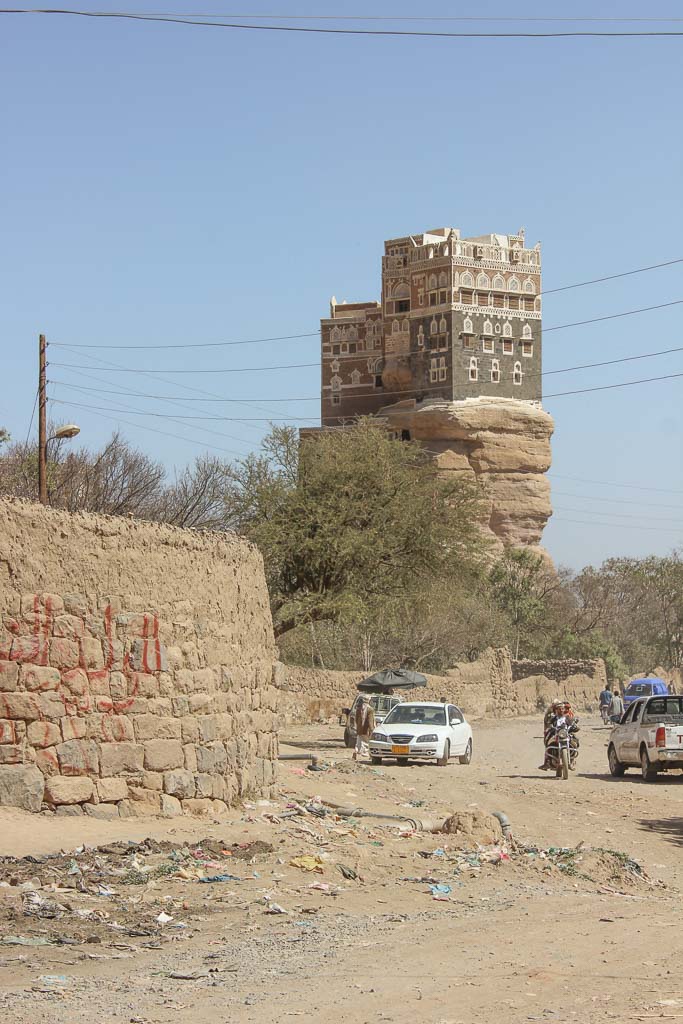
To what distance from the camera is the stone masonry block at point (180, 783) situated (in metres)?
13.1

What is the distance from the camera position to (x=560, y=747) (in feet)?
79.6

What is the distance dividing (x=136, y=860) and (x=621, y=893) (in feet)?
15.2

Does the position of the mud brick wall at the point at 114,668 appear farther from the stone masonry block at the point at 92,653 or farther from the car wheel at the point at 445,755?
the car wheel at the point at 445,755

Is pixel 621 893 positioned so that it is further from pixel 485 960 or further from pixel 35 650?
pixel 35 650

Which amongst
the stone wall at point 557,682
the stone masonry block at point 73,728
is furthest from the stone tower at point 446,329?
the stone masonry block at point 73,728

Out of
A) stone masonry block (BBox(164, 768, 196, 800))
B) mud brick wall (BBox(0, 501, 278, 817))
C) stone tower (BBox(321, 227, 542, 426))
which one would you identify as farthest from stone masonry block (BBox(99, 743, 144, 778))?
stone tower (BBox(321, 227, 542, 426))

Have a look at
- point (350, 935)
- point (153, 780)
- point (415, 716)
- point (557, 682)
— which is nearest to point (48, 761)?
point (153, 780)

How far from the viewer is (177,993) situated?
7484 millimetres

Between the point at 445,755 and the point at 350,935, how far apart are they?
16.5 m

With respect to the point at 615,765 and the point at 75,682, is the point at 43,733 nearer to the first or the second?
the point at 75,682

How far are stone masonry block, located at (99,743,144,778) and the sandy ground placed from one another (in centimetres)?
53

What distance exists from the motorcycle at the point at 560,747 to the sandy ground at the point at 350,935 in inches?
307

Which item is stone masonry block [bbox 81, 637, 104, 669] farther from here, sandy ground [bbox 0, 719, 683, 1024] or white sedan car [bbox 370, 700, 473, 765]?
white sedan car [bbox 370, 700, 473, 765]

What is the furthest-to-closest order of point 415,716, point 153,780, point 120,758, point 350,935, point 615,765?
1. point 415,716
2. point 615,765
3. point 153,780
4. point 120,758
5. point 350,935
